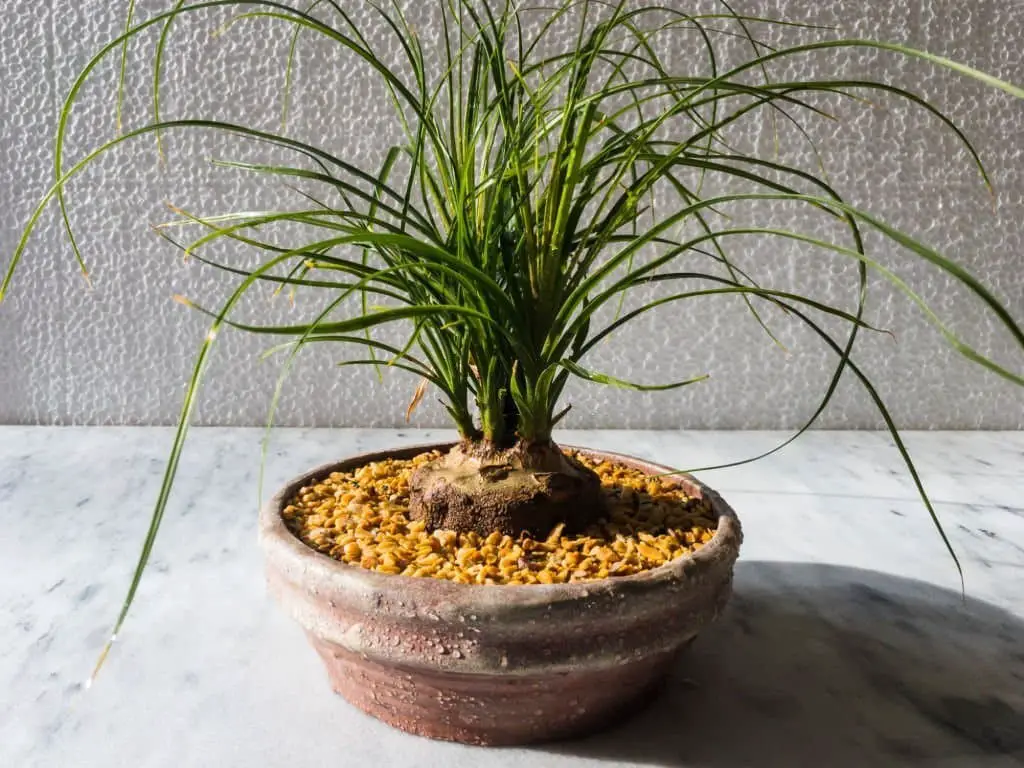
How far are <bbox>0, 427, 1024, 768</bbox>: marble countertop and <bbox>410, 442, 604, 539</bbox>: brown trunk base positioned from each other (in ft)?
0.38

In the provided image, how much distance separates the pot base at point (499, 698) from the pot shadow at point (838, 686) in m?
0.02

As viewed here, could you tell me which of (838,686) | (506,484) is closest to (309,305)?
(506,484)

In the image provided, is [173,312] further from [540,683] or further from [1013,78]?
[1013,78]

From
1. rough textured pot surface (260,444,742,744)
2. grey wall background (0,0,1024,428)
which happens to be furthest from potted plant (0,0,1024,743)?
grey wall background (0,0,1024,428)

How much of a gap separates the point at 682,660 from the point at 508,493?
0.16m

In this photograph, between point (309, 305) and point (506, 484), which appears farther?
point (309, 305)

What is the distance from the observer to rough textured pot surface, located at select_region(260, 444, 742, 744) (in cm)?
42

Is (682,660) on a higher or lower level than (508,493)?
lower

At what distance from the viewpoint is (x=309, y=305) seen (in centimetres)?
114

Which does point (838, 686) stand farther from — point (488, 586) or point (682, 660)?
point (488, 586)

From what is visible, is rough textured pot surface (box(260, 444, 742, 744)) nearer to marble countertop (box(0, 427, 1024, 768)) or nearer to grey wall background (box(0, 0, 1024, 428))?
marble countertop (box(0, 427, 1024, 768))

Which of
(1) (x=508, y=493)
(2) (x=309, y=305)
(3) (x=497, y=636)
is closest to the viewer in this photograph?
(3) (x=497, y=636)

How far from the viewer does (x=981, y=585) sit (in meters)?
0.69

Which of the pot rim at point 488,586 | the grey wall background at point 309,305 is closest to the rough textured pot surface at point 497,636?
the pot rim at point 488,586
